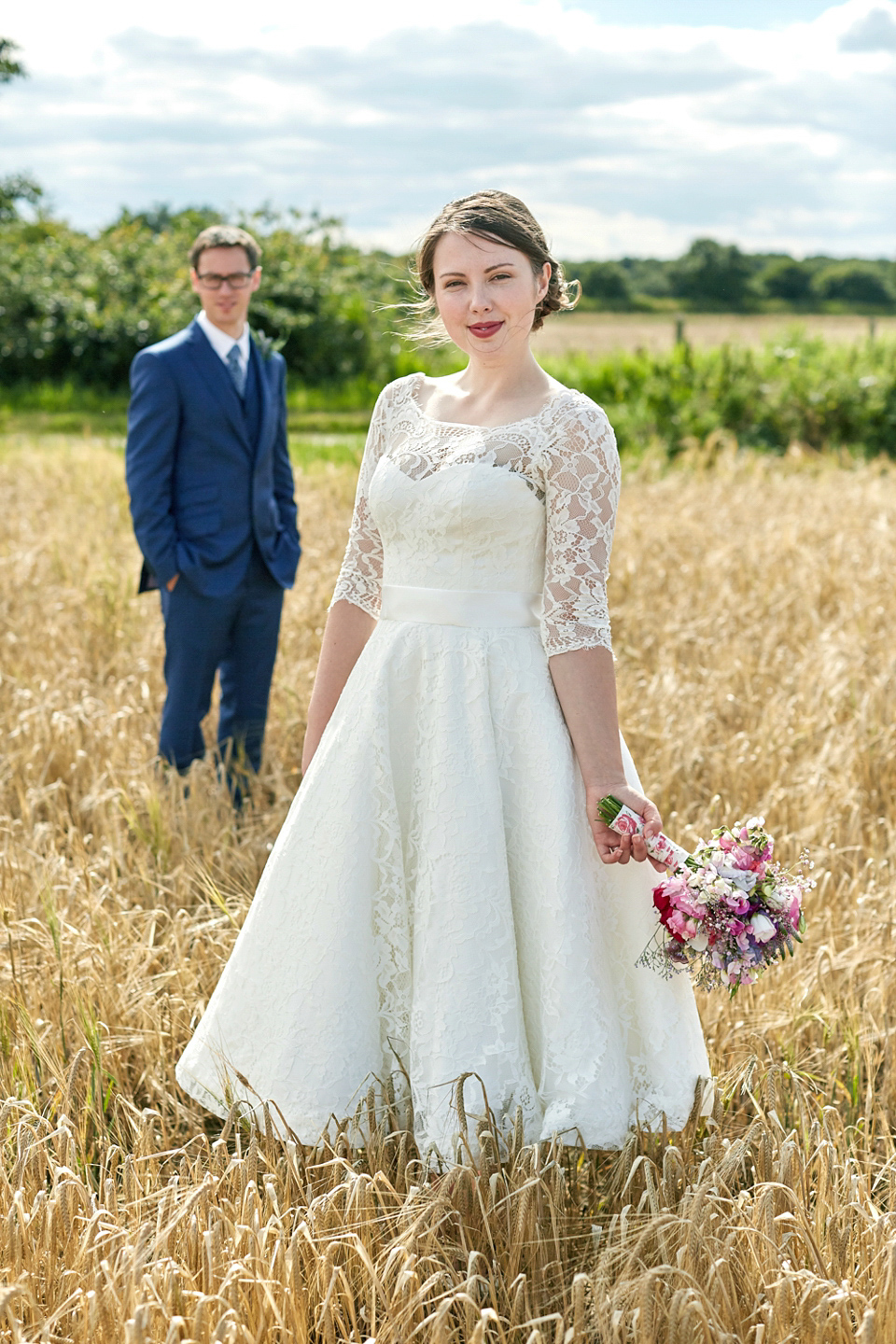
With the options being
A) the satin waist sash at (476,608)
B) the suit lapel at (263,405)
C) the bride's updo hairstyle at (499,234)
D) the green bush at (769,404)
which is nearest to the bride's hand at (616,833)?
the satin waist sash at (476,608)

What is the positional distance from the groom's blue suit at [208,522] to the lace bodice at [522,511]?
1.93m

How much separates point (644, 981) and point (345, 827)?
642 millimetres

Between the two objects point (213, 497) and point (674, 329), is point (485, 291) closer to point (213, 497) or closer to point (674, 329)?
point (213, 497)

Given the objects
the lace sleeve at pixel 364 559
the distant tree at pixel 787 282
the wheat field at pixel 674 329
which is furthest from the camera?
the distant tree at pixel 787 282

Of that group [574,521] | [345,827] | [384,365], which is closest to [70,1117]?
[345,827]

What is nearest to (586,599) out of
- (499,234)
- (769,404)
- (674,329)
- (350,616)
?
(350,616)

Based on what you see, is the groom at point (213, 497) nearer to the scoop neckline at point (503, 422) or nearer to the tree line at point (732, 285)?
the scoop neckline at point (503, 422)

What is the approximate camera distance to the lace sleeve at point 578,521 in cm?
223

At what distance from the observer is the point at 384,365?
1933 centimetres

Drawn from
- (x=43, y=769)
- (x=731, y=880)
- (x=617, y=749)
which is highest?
(x=617, y=749)

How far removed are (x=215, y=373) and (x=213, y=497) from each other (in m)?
0.42

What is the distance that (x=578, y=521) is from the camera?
223 centimetres

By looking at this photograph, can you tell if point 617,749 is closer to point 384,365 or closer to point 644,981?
point 644,981

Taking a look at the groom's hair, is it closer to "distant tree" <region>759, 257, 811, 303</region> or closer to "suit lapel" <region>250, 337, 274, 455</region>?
"suit lapel" <region>250, 337, 274, 455</region>
